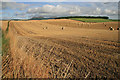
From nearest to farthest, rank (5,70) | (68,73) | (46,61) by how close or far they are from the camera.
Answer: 1. (68,73)
2. (5,70)
3. (46,61)

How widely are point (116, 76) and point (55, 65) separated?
4.40 ft

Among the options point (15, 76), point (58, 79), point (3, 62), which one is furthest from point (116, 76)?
point (3, 62)

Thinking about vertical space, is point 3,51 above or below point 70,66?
above

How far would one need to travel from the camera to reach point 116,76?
7.20ft

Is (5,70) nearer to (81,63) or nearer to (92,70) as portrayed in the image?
(81,63)

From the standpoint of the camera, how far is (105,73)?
2295 millimetres

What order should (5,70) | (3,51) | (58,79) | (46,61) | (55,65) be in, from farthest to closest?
1. (3,51)
2. (46,61)
3. (55,65)
4. (5,70)
5. (58,79)

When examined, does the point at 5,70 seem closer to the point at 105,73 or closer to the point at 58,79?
the point at 58,79

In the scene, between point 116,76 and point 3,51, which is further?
point 3,51

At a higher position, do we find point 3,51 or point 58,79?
point 3,51

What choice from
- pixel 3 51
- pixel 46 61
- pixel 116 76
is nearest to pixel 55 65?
pixel 46 61

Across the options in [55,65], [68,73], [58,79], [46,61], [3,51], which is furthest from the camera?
[3,51]

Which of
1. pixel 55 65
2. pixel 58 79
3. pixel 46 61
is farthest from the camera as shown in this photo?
pixel 46 61

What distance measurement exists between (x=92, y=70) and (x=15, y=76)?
5.37 ft
